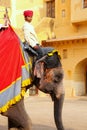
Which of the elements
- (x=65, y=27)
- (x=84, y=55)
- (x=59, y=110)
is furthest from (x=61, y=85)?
(x=65, y=27)

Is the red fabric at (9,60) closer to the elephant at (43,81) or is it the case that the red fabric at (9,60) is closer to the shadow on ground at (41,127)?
the elephant at (43,81)

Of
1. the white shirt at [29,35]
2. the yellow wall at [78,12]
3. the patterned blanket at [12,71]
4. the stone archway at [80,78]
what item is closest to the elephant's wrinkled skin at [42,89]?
the patterned blanket at [12,71]

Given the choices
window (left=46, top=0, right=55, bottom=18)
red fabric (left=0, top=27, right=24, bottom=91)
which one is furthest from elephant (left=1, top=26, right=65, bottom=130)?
window (left=46, top=0, right=55, bottom=18)

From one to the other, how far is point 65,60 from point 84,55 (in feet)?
4.75

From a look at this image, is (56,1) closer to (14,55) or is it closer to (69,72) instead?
(69,72)

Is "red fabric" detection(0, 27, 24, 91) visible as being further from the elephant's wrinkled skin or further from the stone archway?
the stone archway

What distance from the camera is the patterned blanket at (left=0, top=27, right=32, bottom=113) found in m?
5.04

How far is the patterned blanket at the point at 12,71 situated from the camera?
504cm

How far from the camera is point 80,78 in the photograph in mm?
25031

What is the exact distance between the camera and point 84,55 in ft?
79.7

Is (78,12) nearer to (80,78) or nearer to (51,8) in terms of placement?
(80,78)

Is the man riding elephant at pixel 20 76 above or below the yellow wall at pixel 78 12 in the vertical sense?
above

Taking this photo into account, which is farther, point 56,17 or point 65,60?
point 56,17

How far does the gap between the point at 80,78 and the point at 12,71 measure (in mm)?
20111
